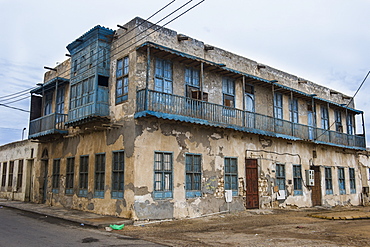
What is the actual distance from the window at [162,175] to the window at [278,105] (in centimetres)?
799

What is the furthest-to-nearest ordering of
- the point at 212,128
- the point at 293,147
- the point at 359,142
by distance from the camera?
the point at 359,142 < the point at 293,147 < the point at 212,128

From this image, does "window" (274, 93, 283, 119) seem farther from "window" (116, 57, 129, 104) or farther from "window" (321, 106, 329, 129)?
"window" (116, 57, 129, 104)

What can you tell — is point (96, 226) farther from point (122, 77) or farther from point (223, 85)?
point (223, 85)

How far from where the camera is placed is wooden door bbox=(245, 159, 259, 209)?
16.3 m

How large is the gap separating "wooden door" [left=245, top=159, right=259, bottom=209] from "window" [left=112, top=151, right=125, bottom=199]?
246 inches

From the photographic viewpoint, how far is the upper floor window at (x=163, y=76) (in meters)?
14.1

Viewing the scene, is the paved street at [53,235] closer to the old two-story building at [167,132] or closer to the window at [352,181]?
the old two-story building at [167,132]

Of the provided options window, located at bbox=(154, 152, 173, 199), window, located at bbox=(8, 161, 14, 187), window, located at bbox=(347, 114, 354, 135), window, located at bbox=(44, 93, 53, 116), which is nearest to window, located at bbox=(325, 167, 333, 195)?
window, located at bbox=(347, 114, 354, 135)

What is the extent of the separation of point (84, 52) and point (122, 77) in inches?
110

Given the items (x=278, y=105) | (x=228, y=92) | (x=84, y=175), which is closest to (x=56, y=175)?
(x=84, y=175)

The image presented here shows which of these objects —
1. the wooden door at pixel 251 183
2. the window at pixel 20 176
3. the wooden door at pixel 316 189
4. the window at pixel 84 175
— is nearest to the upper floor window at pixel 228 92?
the wooden door at pixel 251 183

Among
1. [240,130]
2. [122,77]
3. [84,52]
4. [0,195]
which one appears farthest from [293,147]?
[0,195]

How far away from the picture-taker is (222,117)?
50.0 ft

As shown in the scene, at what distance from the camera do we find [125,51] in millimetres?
14195
